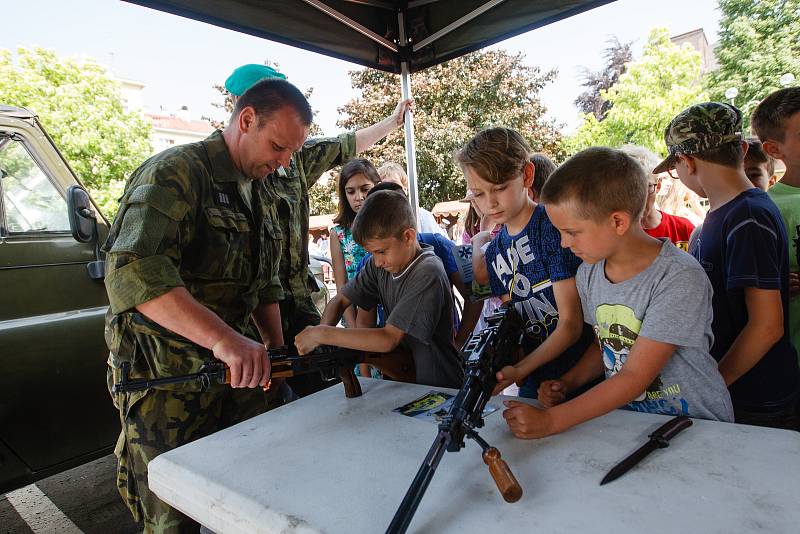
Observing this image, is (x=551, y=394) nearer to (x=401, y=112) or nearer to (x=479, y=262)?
(x=479, y=262)

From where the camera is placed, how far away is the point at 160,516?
1655 mm

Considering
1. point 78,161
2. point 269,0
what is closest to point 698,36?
point 78,161

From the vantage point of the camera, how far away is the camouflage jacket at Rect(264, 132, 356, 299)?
7.80 ft

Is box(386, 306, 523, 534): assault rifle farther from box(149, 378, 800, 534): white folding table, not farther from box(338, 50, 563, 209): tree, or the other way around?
box(338, 50, 563, 209): tree

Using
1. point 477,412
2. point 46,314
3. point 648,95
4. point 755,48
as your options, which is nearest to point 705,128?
point 477,412

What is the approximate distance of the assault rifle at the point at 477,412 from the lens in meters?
0.84

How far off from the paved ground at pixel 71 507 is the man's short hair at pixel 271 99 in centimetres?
249

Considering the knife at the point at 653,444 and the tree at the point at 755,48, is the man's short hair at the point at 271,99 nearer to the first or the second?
the knife at the point at 653,444

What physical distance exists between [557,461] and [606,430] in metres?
0.22

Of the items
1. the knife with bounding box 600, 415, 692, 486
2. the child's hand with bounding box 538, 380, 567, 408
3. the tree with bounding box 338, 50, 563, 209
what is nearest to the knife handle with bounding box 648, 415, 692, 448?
the knife with bounding box 600, 415, 692, 486

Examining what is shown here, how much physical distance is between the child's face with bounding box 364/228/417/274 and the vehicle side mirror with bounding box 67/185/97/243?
1926 mm

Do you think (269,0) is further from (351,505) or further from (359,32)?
(351,505)

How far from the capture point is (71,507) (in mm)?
3150

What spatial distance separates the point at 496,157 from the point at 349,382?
39.7 inches
